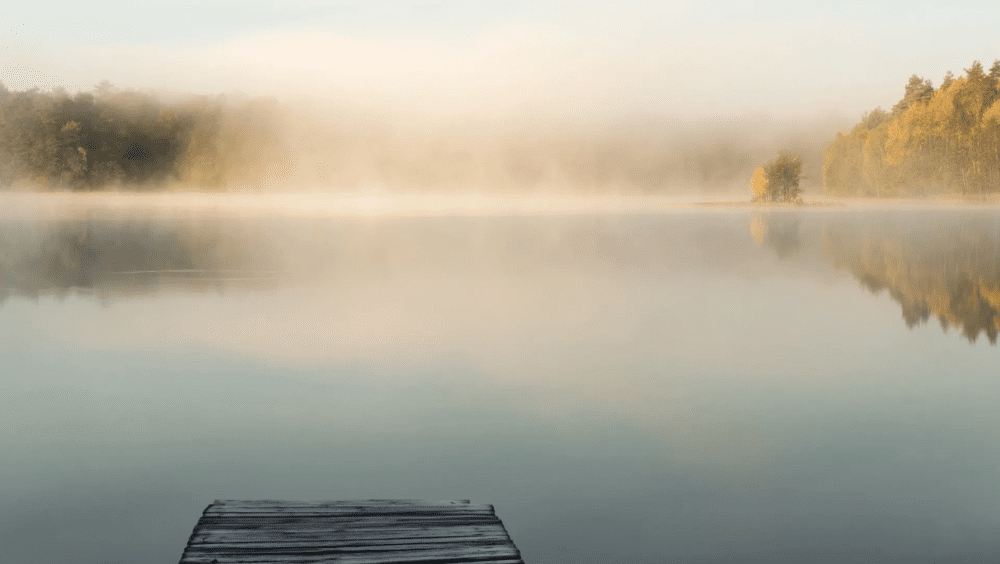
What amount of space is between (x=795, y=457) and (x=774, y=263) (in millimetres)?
27458

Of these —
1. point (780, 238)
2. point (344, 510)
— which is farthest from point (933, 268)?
point (344, 510)

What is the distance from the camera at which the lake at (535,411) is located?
8359mm

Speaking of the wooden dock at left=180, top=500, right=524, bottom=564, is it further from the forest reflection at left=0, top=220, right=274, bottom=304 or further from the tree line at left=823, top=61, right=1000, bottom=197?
the tree line at left=823, top=61, right=1000, bottom=197

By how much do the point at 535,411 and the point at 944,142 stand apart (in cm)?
10051

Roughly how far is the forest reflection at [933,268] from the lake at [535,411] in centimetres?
33

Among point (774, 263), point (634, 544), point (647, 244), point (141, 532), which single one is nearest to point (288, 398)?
point (141, 532)

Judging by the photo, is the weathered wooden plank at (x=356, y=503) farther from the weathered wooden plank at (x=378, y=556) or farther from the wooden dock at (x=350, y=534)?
the weathered wooden plank at (x=378, y=556)

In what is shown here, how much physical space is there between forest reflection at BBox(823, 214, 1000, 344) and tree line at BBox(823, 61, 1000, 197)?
4110cm

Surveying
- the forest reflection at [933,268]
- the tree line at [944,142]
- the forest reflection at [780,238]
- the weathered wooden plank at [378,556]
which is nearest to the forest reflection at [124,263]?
the forest reflection at [933,268]

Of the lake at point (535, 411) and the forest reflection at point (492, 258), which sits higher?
the forest reflection at point (492, 258)

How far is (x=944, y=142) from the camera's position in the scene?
9994cm

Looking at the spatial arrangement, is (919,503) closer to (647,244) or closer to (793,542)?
(793,542)

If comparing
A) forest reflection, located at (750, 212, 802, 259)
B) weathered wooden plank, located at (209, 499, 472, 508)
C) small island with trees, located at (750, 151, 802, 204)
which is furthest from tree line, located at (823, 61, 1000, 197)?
weathered wooden plank, located at (209, 499, 472, 508)

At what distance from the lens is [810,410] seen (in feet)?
41.7
